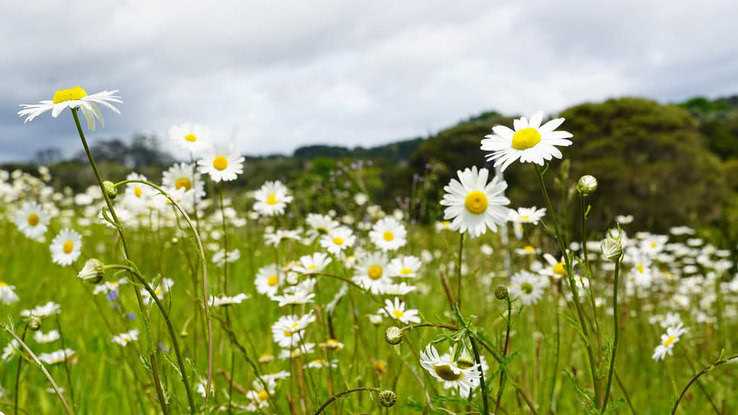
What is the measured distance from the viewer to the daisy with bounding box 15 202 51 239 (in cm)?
179

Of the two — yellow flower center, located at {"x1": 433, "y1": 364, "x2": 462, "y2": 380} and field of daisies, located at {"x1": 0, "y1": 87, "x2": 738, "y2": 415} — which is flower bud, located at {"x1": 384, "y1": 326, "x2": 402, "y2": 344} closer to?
field of daisies, located at {"x1": 0, "y1": 87, "x2": 738, "y2": 415}

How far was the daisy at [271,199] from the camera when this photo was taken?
1696 mm

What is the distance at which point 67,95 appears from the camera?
2.96ft

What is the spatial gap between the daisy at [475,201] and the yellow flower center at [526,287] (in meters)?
0.83

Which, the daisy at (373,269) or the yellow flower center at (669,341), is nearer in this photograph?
the yellow flower center at (669,341)

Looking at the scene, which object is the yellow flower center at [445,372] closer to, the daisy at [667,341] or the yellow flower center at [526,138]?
the yellow flower center at [526,138]

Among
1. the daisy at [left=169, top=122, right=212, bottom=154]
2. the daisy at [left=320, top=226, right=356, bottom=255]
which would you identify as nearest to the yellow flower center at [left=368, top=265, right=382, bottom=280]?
the daisy at [left=320, top=226, right=356, bottom=255]

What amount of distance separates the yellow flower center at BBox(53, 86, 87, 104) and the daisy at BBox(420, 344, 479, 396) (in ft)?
2.49

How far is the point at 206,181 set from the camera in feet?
5.64

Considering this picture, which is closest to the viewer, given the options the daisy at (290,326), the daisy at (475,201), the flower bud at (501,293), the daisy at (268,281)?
the flower bud at (501,293)

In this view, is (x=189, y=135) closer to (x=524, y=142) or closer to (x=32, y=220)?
(x=32, y=220)

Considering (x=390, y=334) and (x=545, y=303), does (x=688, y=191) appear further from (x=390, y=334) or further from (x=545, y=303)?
(x=390, y=334)

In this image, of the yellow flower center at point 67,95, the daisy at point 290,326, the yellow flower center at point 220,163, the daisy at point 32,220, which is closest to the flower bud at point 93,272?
the yellow flower center at point 67,95

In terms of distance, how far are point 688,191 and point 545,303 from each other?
408 inches
